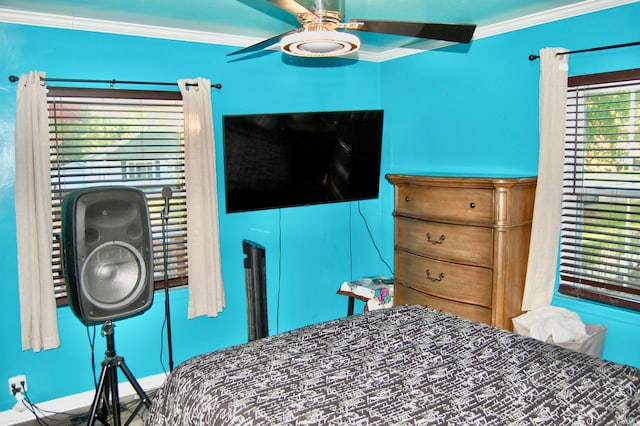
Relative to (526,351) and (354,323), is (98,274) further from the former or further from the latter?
(526,351)

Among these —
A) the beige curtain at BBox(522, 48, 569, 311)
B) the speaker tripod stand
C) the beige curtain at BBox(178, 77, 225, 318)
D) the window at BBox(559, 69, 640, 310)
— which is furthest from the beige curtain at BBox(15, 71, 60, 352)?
the window at BBox(559, 69, 640, 310)

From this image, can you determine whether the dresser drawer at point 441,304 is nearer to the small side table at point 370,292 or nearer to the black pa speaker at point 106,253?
the small side table at point 370,292

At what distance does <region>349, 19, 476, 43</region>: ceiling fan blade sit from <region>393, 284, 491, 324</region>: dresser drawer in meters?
1.71

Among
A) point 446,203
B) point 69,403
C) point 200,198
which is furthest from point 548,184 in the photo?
point 69,403

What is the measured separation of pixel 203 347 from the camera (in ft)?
11.3

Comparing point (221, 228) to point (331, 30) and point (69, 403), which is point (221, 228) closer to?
point (69, 403)

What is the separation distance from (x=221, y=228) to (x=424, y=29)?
210 centimetres

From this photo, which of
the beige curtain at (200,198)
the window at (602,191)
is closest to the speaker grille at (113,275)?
the beige curtain at (200,198)

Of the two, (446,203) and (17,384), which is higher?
(446,203)

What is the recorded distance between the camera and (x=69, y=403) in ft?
9.87

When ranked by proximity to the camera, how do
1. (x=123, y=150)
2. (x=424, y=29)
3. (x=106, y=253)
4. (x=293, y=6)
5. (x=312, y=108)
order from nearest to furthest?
(x=293, y=6), (x=424, y=29), (x=106, y=253), (x=123, y=150), (x=312, y=108)

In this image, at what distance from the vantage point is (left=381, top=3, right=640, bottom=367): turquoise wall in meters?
2.71

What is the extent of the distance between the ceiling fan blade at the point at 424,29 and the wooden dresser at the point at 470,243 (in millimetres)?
1159

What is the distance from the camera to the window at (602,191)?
104 inches
